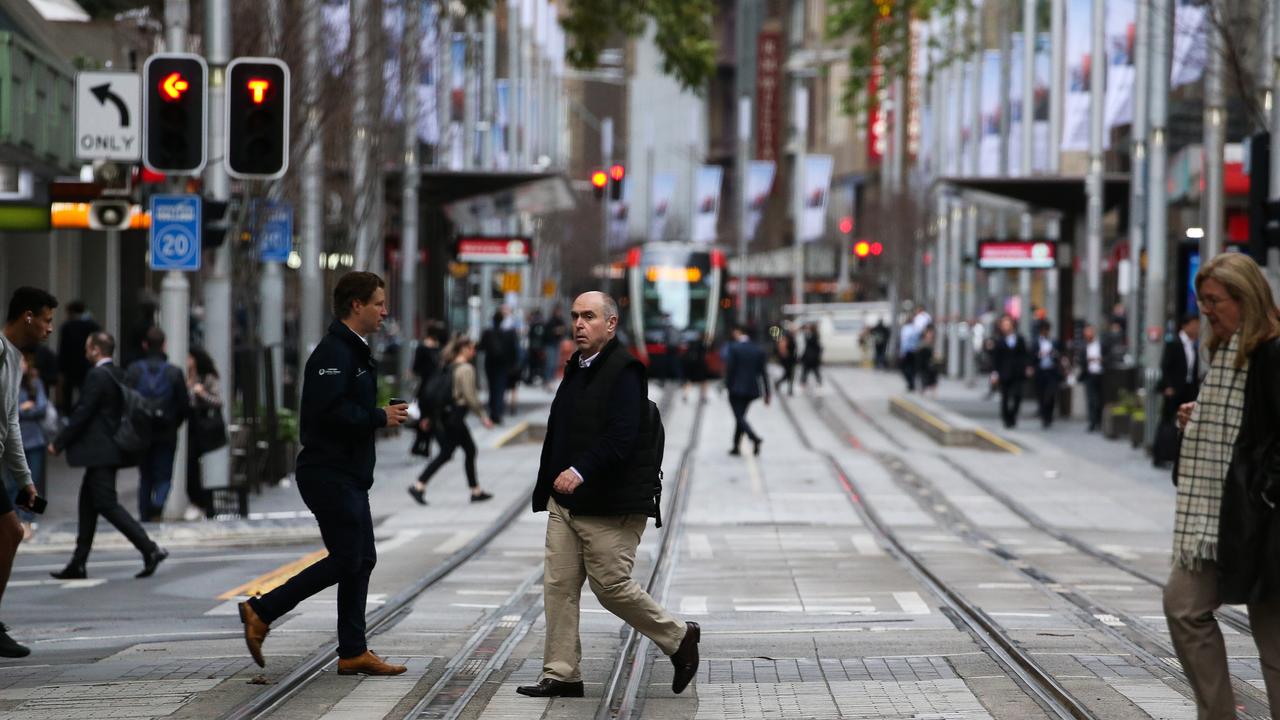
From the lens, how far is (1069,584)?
14.0 m

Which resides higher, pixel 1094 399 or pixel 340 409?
pixel 340 409

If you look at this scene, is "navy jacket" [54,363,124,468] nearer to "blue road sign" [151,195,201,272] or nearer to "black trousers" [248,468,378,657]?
"blue road sign" [151,195,201,272]

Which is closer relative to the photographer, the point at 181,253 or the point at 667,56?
the point at 181,253

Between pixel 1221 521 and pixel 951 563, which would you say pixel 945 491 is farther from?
pixel 1221 521

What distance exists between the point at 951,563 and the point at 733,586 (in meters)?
2.36

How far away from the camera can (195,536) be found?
17203mm

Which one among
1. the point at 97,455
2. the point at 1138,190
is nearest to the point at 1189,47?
the point at 1138,190

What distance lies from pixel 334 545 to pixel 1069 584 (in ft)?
21.0

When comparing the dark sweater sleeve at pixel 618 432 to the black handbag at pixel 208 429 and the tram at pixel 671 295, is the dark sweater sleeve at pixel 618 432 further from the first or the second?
the tram at pixel 671 295

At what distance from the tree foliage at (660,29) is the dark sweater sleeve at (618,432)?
13.7 metres

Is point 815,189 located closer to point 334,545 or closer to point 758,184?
point 758,184

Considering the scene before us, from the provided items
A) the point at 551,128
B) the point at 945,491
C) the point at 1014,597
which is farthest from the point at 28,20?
the point at 551,128

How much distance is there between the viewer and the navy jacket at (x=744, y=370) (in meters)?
27.7

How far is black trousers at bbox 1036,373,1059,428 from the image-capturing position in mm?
34312
